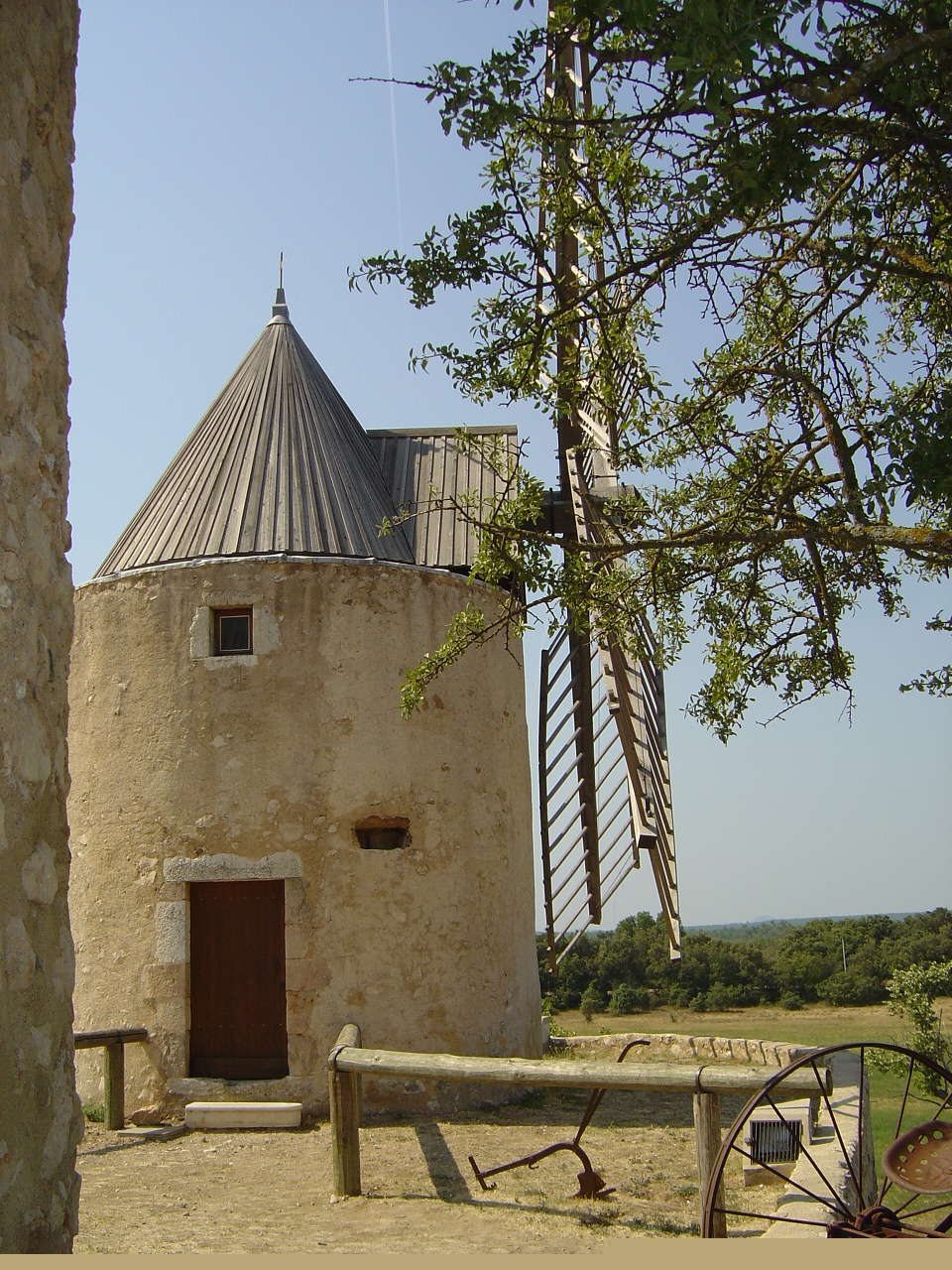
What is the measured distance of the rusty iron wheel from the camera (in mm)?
3023

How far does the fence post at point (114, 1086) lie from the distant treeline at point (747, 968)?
11775mm

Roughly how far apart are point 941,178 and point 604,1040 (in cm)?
924

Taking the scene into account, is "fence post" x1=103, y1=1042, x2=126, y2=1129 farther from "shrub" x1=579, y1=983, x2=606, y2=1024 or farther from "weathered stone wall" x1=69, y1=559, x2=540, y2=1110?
"shrub" x1=579, y1=983, x2=606, y2=1024

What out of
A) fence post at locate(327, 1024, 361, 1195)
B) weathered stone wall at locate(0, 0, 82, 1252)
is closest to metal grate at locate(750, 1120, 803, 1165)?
fence post at locate(327, 1024, 361, 1195)

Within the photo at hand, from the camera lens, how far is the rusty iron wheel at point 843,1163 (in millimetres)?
3023

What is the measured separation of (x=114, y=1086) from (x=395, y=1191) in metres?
2.52

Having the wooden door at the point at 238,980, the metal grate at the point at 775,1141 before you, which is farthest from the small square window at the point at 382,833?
the metal grate at the point at 775,1141

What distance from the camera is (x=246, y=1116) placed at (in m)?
6.80

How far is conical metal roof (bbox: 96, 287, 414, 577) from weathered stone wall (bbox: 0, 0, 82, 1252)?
17.2 feet

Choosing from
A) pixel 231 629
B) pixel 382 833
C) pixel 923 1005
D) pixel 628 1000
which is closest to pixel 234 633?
pixel 231 629

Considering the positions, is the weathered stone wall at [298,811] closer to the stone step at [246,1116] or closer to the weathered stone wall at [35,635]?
the stone step at [246,1116]

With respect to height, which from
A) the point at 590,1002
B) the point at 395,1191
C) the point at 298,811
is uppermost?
the point at 298,811

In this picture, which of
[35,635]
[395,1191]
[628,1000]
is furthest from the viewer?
[628,1000]

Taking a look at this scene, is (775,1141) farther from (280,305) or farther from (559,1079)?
(280,305)
